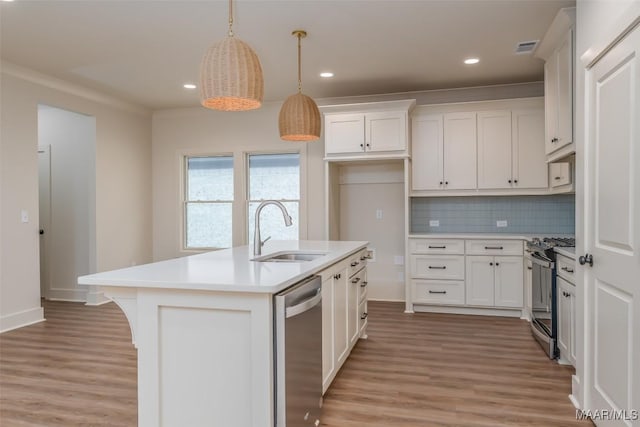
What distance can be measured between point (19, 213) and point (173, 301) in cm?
368

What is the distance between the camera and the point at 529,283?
176 inches

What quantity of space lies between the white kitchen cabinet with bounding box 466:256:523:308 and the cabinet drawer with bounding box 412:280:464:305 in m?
0.11

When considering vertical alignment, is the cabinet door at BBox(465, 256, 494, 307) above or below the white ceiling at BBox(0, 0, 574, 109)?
below

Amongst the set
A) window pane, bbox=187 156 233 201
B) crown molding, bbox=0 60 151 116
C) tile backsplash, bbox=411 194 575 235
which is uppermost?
crown molding, bbox=0 60 151 116

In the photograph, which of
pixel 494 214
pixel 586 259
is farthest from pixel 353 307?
pixel 494 214

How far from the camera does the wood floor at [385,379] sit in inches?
97.2

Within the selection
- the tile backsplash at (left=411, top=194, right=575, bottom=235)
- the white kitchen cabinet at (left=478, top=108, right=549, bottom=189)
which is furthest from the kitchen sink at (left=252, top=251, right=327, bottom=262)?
the white kitchen cabinet at (left=478, top=108, right=549, bottom=189)

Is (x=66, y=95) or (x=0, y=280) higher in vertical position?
(x=66, y=95)

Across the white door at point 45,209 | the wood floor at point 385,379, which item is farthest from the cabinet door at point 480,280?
the white door at point 45,209

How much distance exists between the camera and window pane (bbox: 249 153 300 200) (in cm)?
602

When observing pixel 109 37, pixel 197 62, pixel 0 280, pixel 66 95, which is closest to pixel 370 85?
pixel 197 62

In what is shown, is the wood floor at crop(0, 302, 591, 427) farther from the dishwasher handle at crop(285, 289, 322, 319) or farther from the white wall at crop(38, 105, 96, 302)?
the white wall at crop(38, 105, 96, 302)

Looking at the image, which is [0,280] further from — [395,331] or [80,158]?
[395,331]

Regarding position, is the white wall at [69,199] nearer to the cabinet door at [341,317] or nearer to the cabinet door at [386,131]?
the cabinet door at [386,131]
